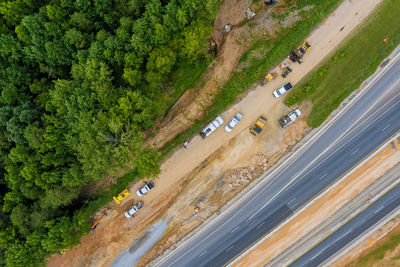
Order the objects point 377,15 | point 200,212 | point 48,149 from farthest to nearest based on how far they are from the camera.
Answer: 1. point 200,212
2. point 377,15
3. point 48,149

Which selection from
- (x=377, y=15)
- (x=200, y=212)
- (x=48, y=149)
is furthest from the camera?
(x=200, y=212)

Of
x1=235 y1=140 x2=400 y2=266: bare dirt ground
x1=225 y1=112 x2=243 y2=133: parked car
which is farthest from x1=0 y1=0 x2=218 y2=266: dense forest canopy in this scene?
x1=235 y1=140 x2=400 y2=266: bare dirt ground

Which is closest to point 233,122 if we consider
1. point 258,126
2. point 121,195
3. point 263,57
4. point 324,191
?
point 258,126

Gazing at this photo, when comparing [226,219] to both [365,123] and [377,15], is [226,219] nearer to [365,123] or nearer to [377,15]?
[365,123]

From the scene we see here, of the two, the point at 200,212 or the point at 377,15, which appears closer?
the point at 377,15

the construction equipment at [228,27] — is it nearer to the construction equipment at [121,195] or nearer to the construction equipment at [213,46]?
the construction equipment at [213,46]

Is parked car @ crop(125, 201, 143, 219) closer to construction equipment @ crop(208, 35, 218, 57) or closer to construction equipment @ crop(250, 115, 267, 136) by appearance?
construction equipment @ crop(250, 115, 267, 136)

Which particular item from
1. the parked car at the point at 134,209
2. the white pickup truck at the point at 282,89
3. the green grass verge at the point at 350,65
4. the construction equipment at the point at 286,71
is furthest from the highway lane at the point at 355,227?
the parked car at the point at 134,209

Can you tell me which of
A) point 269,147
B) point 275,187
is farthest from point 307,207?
point 269,147
